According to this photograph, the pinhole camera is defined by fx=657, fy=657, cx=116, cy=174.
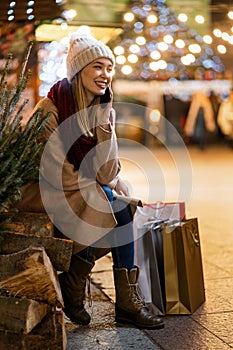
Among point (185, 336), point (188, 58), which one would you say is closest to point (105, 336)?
point (185, 336)

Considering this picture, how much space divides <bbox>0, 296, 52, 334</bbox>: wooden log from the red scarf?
1156mm

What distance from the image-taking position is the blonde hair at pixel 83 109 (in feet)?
14.2

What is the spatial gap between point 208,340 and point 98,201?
1103mm

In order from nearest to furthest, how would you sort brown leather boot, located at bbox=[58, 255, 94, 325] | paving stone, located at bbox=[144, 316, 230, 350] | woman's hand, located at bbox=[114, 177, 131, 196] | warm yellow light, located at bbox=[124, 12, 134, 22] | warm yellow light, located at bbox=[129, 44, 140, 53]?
paving stone, located at bbox=[144, 316, 230, 350], brown leather boot, located at bbox=[58, 255, 94, 325], woman's hand, located at bbox=[114, 177, 131, 196], warm yellow light, located at bbox=[124, 12, 134, 22], warm yellow light, located at bbox=[129, 44, 140, 53]

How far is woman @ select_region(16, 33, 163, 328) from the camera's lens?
424cm

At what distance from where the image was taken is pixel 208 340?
401 centimetres

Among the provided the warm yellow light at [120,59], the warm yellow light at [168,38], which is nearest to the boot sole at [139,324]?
the warm yellow light at [168,38]

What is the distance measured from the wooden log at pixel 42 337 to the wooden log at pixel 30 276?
98 mm

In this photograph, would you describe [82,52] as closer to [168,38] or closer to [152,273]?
[152,273]

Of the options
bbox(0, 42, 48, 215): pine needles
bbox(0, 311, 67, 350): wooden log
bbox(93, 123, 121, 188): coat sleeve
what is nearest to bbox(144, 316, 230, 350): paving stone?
bbox(0, 311, 67, 350): wooden log

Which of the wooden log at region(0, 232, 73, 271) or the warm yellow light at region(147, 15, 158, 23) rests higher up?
the warm yellow light at region(147, 15, 158, 23)

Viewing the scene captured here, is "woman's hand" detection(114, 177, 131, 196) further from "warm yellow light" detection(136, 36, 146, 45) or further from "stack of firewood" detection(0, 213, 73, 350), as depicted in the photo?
"warm yellow light" detection(136, 36, 146, 45)

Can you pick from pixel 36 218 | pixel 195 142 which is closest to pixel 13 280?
pixel 36 218

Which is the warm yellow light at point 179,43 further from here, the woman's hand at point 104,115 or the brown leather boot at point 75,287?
the brown leather boot at point 75,287
